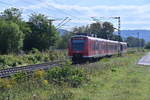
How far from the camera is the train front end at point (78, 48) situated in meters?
38.8

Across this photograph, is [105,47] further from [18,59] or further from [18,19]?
[18,19]

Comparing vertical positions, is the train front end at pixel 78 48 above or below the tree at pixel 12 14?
below

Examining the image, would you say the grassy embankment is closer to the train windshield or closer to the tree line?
the train windshield

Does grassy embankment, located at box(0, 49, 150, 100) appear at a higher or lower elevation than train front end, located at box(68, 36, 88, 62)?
lower

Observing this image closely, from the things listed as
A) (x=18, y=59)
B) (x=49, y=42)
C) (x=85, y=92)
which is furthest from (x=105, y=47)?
(x=85, y=92)

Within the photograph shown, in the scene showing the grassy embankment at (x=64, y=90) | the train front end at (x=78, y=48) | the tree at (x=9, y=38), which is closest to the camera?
the grassy embankment at (x=64, y=90)

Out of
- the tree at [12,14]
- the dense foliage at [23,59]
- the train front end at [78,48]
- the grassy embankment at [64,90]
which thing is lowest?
the dense foliage at [23,59]

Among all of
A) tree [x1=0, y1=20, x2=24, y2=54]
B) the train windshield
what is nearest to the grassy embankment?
the train windshield

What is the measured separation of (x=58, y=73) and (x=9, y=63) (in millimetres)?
25310

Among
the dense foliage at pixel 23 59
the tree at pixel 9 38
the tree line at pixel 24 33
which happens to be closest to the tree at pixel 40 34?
the tree line at pixel 24 33

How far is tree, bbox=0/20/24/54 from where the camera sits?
6444 centimetres

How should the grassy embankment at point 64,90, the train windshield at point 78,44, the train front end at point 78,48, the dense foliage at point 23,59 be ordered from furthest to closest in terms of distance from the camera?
the dense foliage at point 23,59
the train windshield at point 78,44
the train front end at point 78,48
the grassy embankment at point 64,90

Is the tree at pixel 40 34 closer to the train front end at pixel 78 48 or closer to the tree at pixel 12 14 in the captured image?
the tree at pixel 12 14

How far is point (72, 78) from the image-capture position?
53.0ft
